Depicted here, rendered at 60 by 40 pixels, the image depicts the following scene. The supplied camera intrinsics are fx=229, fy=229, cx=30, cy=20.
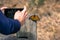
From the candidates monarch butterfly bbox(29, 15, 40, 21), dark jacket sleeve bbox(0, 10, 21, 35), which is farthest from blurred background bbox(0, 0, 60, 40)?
dark jacket sleeve bbox(0, 10, 21, 35)

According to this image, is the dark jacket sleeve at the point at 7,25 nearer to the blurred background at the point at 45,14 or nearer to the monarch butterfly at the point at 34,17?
the monarch butterfly at the point at 34,17

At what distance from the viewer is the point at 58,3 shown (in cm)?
430

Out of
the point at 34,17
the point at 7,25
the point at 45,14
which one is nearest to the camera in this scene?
the point at 7,25

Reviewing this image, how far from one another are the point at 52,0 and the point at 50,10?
39cm

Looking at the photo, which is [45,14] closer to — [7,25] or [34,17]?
[34,17]

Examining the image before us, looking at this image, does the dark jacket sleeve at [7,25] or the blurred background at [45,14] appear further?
the blurred background at [45,14]

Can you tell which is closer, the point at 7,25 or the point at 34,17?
the point at 7,25

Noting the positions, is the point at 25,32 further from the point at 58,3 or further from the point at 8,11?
the point at 58,3

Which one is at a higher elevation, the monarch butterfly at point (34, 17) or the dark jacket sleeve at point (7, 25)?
the dark jacket sleeve at point (7, 25)

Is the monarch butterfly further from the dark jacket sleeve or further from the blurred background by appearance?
the blurred background

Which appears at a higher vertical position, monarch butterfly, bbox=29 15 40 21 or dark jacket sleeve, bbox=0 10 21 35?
dark jacket sleeve, bbox=0 10 21 35

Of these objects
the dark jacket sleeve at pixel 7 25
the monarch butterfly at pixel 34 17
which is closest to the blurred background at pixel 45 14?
the monarch butterfly at pixel 34 17

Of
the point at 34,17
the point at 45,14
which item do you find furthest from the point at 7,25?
the point at 45,14

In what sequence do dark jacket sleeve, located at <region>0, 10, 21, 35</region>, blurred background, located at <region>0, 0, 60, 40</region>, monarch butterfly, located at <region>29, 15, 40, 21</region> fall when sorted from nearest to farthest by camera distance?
dark jacket sleeve, located at <region>0, 10, 21, 35</region>
monarch butterfly, located at <region>29, 15, 40, 21</region>
blurred background, located at <region>0, 0, 60, 40</region>
